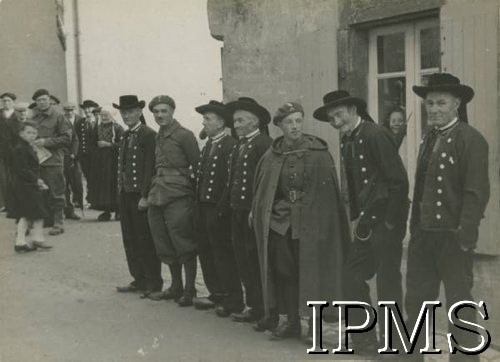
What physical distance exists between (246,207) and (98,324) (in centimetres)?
159

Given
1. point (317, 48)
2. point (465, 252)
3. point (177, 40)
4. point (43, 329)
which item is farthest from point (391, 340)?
point (177, 40)

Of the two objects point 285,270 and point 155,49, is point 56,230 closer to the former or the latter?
point 285,270

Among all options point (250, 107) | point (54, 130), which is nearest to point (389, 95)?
point (250, 107)

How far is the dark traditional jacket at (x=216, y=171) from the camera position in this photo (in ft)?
21.3

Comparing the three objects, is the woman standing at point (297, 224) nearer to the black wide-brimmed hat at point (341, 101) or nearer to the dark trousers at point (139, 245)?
the black wide-brimmed hat at point (341, 101)

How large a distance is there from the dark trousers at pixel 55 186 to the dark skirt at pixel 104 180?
123 centimetres

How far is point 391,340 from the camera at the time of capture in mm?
5215

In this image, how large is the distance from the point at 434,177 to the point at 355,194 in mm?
768

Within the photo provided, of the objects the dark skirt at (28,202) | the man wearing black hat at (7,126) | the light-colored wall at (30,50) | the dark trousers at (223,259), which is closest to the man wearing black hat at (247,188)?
the dark trousers at (223,259)

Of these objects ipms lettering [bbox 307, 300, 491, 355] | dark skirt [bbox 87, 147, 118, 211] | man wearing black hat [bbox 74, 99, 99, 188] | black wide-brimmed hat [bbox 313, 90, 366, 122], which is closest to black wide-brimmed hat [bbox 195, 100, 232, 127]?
black wide-brimmed hat [bbox 313, 90, 366, 122]

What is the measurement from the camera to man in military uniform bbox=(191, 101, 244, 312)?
21.2 ft

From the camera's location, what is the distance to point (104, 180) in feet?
39.0

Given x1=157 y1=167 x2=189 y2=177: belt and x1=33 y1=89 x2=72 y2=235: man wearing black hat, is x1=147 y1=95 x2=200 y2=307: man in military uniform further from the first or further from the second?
x1=33 y1=89 x2=72 y2=235: man wearing black hat

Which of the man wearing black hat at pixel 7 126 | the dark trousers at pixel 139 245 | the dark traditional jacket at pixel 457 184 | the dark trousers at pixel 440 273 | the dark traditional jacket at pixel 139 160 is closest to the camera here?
the dark traditional jacket at pixel 457 184
